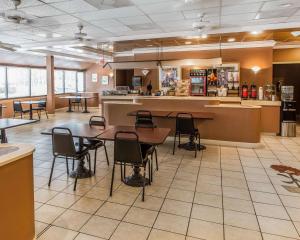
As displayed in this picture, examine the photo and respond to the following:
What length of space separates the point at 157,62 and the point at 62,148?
12.6 feet

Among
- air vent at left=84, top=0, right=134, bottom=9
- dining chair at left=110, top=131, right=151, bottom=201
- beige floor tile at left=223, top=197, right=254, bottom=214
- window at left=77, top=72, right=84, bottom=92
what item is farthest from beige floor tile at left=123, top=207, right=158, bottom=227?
window at left=77, top=72, right=84, bottom=92

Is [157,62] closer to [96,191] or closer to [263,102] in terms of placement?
[263,102]

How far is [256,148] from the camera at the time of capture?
18.2 ft

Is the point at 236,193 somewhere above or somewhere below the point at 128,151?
below

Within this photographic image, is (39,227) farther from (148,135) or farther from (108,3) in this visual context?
(108,3)

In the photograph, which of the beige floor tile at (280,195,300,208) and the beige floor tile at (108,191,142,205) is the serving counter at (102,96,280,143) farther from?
the beige floor tile at (108,191,142,205)

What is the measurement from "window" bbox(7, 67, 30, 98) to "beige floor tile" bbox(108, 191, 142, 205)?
29.6ft

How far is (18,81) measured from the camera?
→ 1060 centimetres

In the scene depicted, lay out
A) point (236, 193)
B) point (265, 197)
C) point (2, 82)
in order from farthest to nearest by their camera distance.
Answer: point (2, 82) → point (236, 193) → point (265, 197)

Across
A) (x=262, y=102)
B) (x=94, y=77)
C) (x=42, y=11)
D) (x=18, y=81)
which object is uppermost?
(x=42, y=11)

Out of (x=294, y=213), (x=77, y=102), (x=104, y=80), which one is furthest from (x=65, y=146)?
(x=104, y=80)

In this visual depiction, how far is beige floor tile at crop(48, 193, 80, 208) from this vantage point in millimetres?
2953

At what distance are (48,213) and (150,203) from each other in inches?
47.5

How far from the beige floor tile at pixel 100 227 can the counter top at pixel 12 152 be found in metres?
1.03
